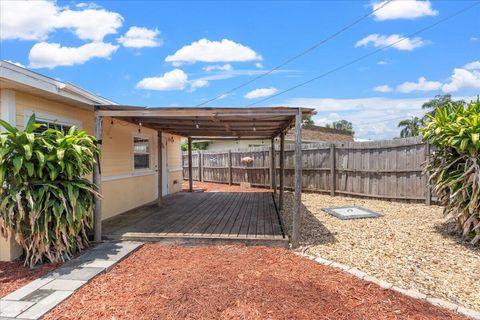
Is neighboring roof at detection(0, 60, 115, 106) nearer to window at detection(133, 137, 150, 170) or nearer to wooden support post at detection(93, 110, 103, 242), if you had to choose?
wooden support post at detection(93, 110, 103, 242)

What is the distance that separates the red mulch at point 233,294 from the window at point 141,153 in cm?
449

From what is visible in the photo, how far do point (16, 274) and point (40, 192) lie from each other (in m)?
1.05

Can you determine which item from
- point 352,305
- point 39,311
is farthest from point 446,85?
point 39,311

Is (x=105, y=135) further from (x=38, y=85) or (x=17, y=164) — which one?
(x=17, y=164)

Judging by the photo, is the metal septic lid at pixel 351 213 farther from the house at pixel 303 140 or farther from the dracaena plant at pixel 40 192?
the house at pixel 303 140

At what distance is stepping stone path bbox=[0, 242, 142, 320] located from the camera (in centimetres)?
301

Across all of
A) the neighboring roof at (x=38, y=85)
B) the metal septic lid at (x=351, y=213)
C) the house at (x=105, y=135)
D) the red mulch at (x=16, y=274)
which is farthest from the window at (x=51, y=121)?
the metal septic lid at (x=351, y=213)

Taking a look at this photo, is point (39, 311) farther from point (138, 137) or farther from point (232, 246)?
point (138, 137)

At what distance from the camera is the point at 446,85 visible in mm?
27266

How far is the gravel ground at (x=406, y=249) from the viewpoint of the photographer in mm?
3740

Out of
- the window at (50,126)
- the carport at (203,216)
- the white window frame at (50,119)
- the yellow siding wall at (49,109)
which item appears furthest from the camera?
the carport at (203,216)

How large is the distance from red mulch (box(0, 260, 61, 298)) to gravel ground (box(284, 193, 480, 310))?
150 inches

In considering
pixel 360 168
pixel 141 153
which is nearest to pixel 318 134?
pixel 360 168

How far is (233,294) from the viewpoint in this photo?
3330mm
